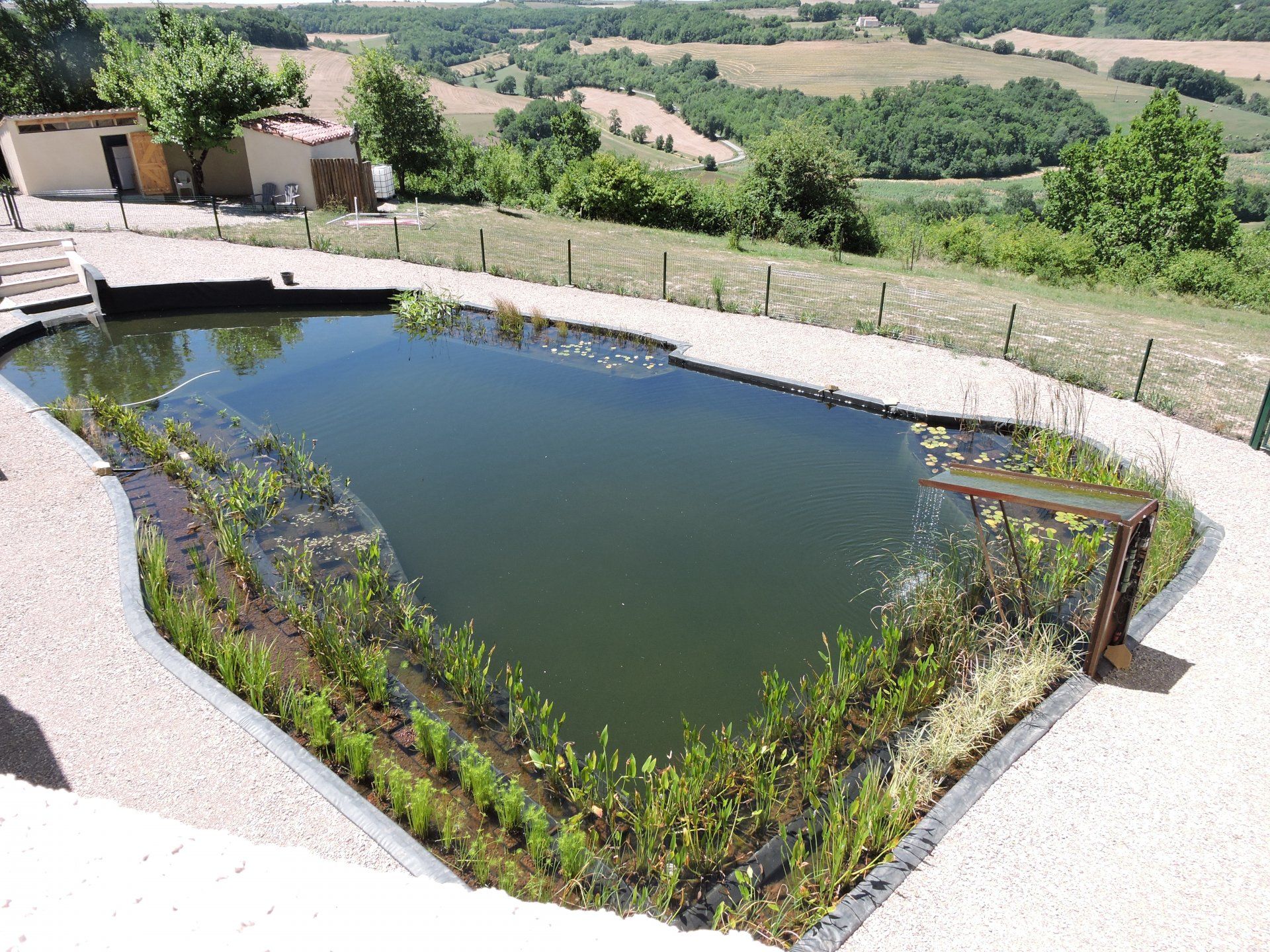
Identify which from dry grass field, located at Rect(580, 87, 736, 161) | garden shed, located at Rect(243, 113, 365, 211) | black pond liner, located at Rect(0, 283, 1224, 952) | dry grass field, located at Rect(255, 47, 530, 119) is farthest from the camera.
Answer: dry grass field, located at Rect(580, 87, 736, 161)

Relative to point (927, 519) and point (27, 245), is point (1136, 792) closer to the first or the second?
point (927, 519)

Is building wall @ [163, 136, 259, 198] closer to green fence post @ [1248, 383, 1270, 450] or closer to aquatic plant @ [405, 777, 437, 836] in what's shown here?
aquatic plant @ [405, 777, 437, 836]

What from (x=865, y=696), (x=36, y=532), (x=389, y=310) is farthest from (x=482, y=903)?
(x=389, y=310)

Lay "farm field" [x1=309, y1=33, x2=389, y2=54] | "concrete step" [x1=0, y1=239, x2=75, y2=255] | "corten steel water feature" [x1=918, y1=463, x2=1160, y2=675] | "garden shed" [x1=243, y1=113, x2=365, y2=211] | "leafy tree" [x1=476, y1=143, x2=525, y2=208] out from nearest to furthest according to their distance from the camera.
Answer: "corten steel water feature" [x1=918, y1=463, x2=1160, y2=675]
"concrete step" [x1=0, y1=239, x2=75, y2=255]
"garden shed" [x1=243, y1=113, x2=365, y2=211]
"leafy tree" [x1=476, y1=143, x2=525, y2=208]
"farm field" [x1=309, y1=33, x2=389, y2=54]

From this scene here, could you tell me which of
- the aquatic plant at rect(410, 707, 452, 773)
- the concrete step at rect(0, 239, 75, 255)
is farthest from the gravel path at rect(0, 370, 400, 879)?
the concrete step at rect(0, 239, 75, 255)

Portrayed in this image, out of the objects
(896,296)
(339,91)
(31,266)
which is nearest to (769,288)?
(896,296)

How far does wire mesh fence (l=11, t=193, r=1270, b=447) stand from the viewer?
10484 millimetres

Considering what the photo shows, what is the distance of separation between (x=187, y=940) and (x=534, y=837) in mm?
2160

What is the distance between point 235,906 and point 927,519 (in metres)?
6.34

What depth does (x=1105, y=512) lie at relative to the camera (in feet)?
15.1

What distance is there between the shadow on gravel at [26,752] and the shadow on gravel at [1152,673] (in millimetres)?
5768

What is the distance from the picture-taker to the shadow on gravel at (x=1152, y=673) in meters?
4.96

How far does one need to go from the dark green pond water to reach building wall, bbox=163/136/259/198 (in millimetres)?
11730

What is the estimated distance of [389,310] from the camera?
546 inches
